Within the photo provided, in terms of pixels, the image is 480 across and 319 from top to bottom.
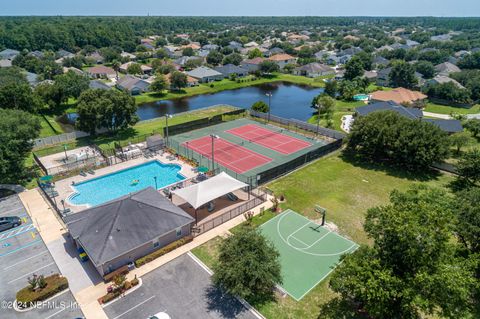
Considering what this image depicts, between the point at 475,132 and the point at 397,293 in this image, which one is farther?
the point at 475,132

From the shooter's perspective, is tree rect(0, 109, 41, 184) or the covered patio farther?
tree rect(0, 109, 41, 184)

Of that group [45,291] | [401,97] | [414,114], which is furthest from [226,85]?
[45,291]

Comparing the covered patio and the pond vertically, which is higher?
the covered patio

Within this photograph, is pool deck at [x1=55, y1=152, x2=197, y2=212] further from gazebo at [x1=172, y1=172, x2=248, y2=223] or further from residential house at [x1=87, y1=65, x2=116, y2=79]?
residential house at [x1=87, y1=65, x2=116, y2=79]

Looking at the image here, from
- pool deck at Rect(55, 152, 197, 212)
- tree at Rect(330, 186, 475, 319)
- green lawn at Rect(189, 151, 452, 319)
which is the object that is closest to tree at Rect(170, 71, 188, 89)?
pool deck at Rect(55, 152, 197, 212)

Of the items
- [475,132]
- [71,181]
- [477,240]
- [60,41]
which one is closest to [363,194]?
[477,240]

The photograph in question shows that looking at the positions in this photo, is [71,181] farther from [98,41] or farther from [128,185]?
[98,41]

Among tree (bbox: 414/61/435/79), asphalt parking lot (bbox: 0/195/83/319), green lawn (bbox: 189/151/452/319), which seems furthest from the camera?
tree (bbox: 414/61/435/79)
